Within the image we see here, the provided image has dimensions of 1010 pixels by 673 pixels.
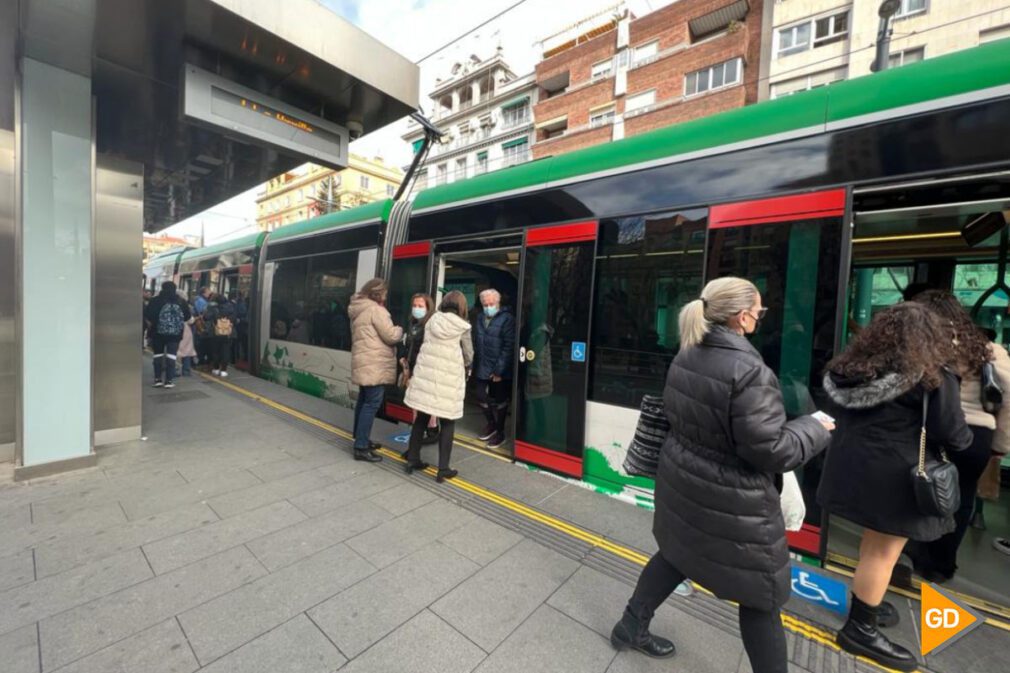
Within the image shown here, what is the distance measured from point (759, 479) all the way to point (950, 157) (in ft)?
7.35

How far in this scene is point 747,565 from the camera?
1.65 metres

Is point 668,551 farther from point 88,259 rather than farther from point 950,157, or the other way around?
point 88,259

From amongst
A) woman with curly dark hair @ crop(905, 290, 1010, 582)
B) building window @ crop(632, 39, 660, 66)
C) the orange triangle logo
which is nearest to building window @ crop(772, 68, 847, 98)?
building window @ crop(632, 39, 660, 66)

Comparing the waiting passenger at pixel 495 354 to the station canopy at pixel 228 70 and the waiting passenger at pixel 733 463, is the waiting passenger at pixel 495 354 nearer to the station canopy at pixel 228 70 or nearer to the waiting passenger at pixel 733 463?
the station canopy at pixel 228 70

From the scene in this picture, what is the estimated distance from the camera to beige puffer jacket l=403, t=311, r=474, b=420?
3857 millimetres

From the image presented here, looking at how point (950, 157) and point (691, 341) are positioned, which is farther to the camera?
point (950, 157)

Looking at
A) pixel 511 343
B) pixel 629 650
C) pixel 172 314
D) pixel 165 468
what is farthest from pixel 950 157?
pixel 172 314

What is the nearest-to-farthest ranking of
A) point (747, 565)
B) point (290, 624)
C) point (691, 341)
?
point (747, 565), point (691, 341), point (290, 624)

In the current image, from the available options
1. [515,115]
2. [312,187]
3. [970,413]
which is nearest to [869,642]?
[970,413]

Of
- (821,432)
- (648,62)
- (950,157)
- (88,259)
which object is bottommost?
(821,432)

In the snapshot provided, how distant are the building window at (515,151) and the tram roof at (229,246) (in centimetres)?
2168

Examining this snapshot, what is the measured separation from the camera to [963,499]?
8.85ft

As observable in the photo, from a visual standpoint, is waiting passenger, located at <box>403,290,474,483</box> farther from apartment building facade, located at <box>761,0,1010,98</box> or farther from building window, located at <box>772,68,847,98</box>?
building window, located at <box>772,68,847,98</box>

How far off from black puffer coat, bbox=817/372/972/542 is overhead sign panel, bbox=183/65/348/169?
506 centimetres
